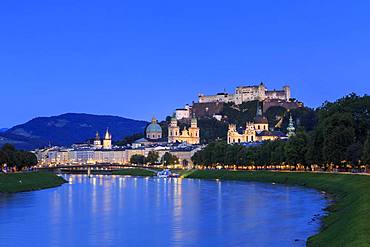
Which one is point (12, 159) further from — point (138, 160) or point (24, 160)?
point (138, 160)

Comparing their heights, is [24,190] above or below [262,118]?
below

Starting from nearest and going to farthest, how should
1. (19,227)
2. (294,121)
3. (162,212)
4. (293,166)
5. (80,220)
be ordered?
(19,227), (80,220), (162,212), (293,166), (294,121)

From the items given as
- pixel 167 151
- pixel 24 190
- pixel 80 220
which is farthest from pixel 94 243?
pixel 167 151

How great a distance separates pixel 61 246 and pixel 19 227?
7668 mm

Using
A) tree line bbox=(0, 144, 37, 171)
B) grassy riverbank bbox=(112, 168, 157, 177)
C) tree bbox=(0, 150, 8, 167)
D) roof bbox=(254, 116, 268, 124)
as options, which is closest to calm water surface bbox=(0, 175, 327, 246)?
tree bbox=(0, 150, 8, 167)

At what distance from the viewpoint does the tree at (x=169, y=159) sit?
175m

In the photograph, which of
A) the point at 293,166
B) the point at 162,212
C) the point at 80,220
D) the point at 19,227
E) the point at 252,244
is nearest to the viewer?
the point at 252,244

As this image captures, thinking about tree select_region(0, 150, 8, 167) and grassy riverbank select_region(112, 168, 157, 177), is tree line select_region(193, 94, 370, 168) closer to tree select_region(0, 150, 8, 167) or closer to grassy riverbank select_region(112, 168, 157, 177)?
tree select_region(0, 150, 8, 167)

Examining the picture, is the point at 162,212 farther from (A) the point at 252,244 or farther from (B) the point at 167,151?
(B) the point at 167,151

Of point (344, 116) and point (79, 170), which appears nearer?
point (344, 116)

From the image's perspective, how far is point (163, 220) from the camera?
43.8 m

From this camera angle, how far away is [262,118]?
193m

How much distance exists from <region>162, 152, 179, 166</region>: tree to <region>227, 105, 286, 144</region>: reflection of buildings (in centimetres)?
1394

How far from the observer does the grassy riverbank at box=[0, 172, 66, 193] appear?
7565 centimetres
